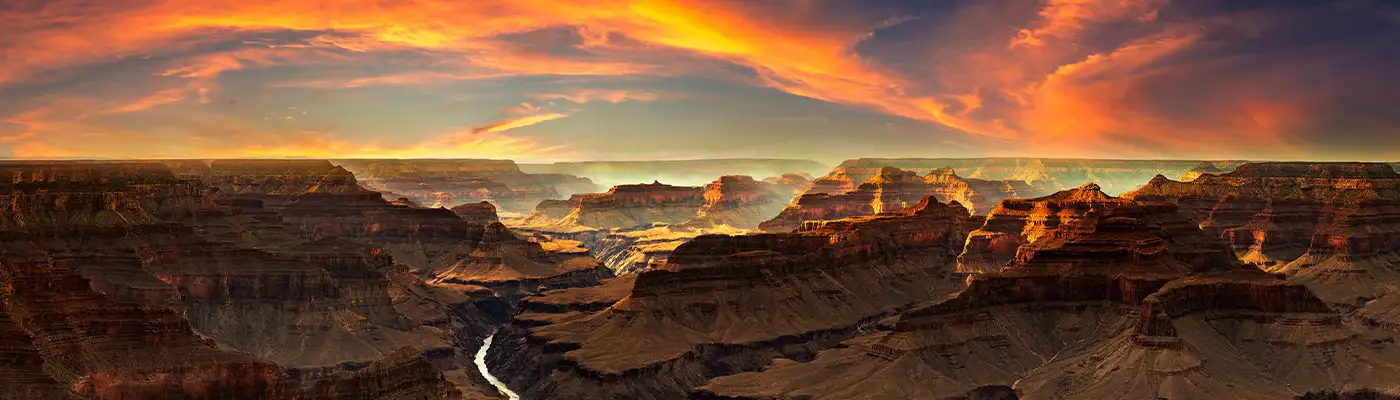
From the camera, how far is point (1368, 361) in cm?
11562

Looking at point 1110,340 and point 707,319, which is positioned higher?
point 1110,340

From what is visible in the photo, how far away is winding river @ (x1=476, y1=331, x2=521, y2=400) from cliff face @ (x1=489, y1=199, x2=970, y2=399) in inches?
54.1

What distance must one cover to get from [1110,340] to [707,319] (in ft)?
174

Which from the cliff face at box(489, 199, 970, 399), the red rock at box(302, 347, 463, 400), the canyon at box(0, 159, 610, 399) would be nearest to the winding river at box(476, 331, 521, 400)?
the cliff face at box(489, 199, 970, 399)

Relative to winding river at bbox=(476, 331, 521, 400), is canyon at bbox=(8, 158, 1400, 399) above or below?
above

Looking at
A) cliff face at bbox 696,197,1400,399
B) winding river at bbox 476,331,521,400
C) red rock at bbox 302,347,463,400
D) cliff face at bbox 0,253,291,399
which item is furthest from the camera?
winding river at bbox 476,331,521,400

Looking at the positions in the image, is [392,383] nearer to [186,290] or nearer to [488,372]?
[488,372]

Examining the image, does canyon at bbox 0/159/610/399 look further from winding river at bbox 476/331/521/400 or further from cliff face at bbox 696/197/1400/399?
cliff face at bbox 696/197/1400/399

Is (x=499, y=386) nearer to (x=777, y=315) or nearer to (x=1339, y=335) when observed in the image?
(x=777, y=315)

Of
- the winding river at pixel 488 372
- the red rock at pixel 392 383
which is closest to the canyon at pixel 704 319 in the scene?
the red rock at pixel 392 383

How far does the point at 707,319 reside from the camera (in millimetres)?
159375

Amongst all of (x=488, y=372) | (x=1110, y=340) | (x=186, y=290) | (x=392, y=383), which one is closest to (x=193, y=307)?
(x=186, y=290)

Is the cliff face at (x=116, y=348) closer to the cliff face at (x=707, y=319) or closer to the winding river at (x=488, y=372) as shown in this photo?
the winding river at (x=488, y=372)

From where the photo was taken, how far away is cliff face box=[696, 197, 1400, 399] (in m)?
113
